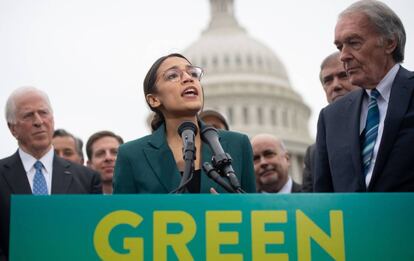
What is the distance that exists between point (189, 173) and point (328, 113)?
1.61 m

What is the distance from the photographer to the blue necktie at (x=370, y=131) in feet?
16.3

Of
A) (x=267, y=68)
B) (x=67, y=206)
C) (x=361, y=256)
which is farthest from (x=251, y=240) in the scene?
(x=267, y=68)

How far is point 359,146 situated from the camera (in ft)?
16.5

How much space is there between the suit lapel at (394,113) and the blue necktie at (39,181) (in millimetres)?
3453

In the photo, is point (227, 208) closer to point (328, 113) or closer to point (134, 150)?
point (134, 150)

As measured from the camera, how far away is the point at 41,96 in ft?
23.8

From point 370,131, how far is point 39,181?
3.45m

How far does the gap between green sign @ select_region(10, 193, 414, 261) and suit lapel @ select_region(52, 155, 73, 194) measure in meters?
3.57

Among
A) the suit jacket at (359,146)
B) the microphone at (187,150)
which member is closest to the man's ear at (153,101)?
the microphone at (187,150)

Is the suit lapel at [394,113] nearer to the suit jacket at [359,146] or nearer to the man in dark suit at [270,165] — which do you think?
the suit jacket at [359,146]

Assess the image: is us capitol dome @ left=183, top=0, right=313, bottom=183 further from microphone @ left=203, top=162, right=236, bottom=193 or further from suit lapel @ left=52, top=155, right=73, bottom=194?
microphone @ left=203, top=162, right=236, bottom=193

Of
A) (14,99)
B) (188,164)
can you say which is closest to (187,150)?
(188,164)

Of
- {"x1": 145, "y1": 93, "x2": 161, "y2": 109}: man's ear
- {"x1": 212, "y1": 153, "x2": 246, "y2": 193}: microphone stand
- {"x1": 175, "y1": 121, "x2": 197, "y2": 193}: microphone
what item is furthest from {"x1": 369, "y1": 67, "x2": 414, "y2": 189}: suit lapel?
{"x1": 145, "y1": 93, "x2": 161, "y2": 109}: man's ear

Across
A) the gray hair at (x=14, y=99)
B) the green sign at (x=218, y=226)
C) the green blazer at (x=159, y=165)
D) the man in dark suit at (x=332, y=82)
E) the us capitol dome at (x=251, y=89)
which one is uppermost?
the us capitol dome at (x=251, y=89)
